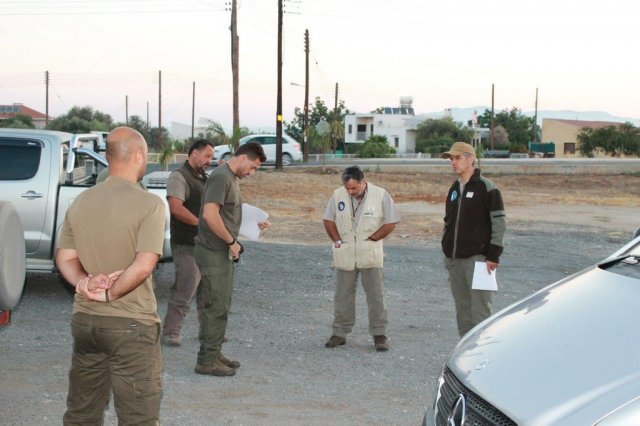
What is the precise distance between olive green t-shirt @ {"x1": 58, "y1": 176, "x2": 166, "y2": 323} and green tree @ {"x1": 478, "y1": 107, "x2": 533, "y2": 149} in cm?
9890

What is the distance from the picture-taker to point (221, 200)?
6883 millimetres

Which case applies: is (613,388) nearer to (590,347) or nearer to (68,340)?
(590,347)

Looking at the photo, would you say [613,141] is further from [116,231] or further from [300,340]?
[116,231]

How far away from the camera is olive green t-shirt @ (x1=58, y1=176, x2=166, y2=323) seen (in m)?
4.19

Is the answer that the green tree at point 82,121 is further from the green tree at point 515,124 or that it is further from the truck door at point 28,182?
the truck door at point 28,182

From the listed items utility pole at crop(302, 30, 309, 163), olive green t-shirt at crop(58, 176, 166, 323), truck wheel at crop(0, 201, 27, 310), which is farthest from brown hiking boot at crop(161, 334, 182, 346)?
utility pole at crop(302, 30, 309, 163)

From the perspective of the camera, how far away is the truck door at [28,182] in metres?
9.48

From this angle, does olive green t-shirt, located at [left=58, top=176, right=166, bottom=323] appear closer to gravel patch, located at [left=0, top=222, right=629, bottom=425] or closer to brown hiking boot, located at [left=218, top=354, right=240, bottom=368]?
gravel patch, located at [left=0, top=222, right=629, bottom=425]

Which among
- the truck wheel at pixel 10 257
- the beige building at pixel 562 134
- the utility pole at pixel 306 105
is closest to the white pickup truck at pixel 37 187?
the truck wheel at pixel 10 257

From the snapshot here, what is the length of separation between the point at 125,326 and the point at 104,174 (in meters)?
3.59

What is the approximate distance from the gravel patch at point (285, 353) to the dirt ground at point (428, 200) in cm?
522

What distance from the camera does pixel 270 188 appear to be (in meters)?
29.5

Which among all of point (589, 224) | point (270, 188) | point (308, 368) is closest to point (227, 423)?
point (308, 368)

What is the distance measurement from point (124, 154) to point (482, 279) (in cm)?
357
